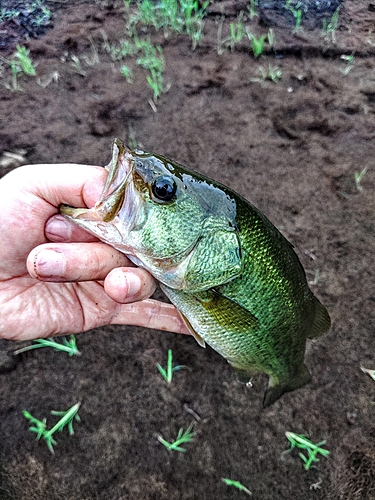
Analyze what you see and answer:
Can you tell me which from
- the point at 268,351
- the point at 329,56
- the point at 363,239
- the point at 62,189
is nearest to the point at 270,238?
the point at 268,351

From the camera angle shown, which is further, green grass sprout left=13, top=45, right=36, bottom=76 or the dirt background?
green grass sprout left=13, top=45, right=36, bottom=76

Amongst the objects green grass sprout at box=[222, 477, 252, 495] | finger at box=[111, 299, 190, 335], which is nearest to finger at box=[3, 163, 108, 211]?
finger at box=[111, 299, 190, 335]

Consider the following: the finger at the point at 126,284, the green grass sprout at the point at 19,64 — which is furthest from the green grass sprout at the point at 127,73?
the finger at the point at 126,284

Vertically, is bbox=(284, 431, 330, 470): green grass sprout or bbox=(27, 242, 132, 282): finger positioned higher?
bbox=(27, 242, 132, 282): finger

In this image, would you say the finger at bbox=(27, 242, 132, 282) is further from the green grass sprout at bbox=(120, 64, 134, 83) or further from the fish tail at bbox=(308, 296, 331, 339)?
the green grass sprout at bbox=(120, 64, 134, 83)

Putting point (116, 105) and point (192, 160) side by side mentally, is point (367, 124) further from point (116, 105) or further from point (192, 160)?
point (116, 105)

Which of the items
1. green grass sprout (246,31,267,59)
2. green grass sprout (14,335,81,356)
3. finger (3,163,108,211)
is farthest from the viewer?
green grass sprout (246,31,267,59)

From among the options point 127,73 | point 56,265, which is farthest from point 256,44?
point 56,265
